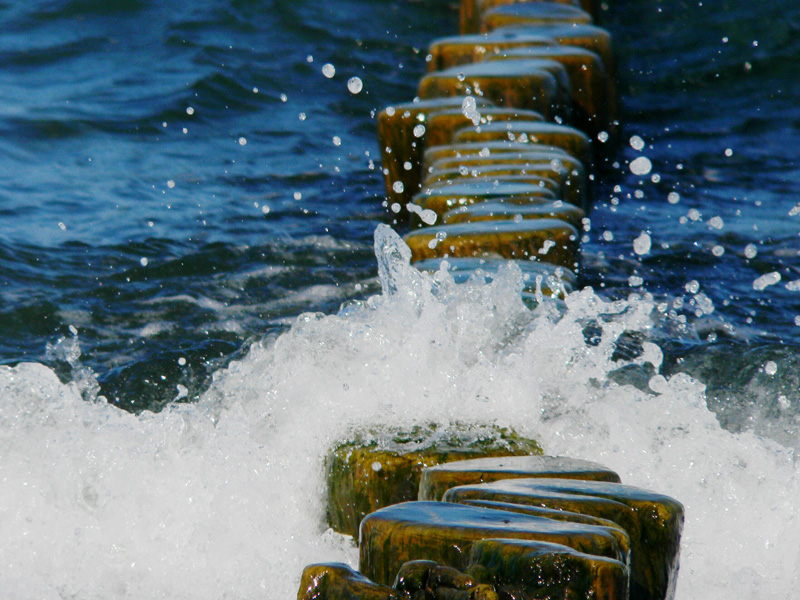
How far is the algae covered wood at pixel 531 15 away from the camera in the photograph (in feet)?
24.7

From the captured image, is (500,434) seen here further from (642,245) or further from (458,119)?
(458,119)

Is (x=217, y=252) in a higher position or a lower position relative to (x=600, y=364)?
lower

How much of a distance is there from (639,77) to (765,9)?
1.80 meters

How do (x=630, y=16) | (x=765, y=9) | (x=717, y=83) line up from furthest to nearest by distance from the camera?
(x=630, y=16)
(x=765, y=9)
(x=717, y=83)

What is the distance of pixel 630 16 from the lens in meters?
10.5

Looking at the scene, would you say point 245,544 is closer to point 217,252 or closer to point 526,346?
point 526,346

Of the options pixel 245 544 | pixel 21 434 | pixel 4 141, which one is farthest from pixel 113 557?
pixel 4 141

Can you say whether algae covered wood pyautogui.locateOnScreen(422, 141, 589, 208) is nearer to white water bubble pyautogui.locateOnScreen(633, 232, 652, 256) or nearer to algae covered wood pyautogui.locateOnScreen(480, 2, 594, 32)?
white water bubble pyautogui.locateOnScreen(633, 232, 652, 256)

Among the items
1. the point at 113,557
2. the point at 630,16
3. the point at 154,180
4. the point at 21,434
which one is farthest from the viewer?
the point at 630,16

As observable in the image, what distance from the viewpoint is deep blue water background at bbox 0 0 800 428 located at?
4.64m

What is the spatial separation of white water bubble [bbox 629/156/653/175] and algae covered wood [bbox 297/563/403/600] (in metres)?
5.11

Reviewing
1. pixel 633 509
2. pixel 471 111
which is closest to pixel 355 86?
pixel 471 111

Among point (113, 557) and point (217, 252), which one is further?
point (217, 252)

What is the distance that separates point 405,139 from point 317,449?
9.64 ft
